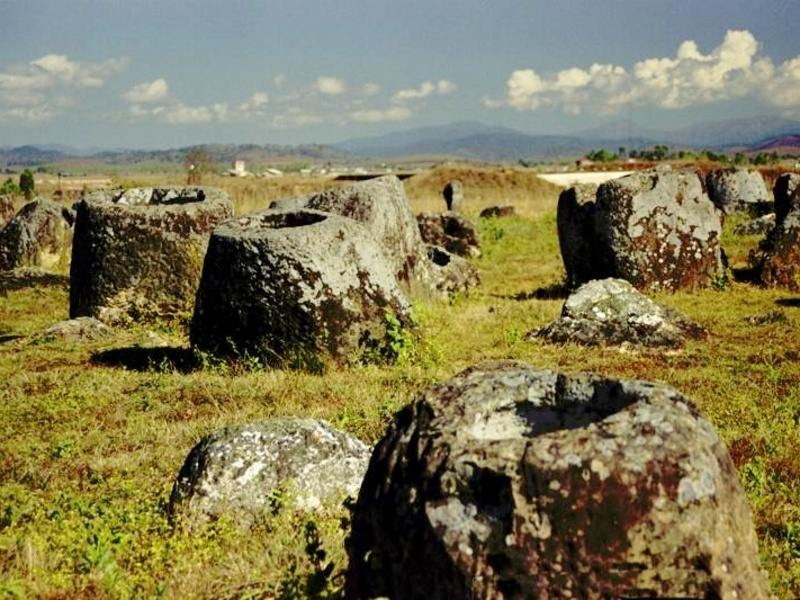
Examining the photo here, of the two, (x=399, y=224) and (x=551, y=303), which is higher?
(x=399, y=224)

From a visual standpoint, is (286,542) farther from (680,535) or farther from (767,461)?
(767,461)

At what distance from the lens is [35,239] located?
23.8 metres

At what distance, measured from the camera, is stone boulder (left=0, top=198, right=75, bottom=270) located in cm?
2377

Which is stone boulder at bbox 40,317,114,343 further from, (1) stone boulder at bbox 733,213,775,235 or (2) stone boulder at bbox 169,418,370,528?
(1) stone boulder at bbox 733,213,775,235

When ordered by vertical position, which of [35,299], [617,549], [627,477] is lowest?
[35,299]

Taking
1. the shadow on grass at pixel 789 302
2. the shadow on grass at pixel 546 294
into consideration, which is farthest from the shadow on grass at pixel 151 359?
the shadow on grass at pixel 789 302

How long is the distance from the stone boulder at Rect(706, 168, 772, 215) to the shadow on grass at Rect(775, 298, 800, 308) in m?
17.9

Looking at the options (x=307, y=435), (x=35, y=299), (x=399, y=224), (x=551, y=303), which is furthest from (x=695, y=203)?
(x=35, y=299)

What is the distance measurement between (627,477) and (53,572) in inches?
146

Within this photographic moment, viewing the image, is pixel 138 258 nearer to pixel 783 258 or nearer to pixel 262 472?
pixel 262 472

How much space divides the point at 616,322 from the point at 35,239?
1787 centimetres

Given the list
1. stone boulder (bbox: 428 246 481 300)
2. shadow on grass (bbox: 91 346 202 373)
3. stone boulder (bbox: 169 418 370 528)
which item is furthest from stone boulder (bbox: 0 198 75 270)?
stone boulder (bbox: 169 418 370 528)

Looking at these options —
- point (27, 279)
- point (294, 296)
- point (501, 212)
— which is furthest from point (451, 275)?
point (501, 212)

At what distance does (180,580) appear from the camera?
16.6ft
